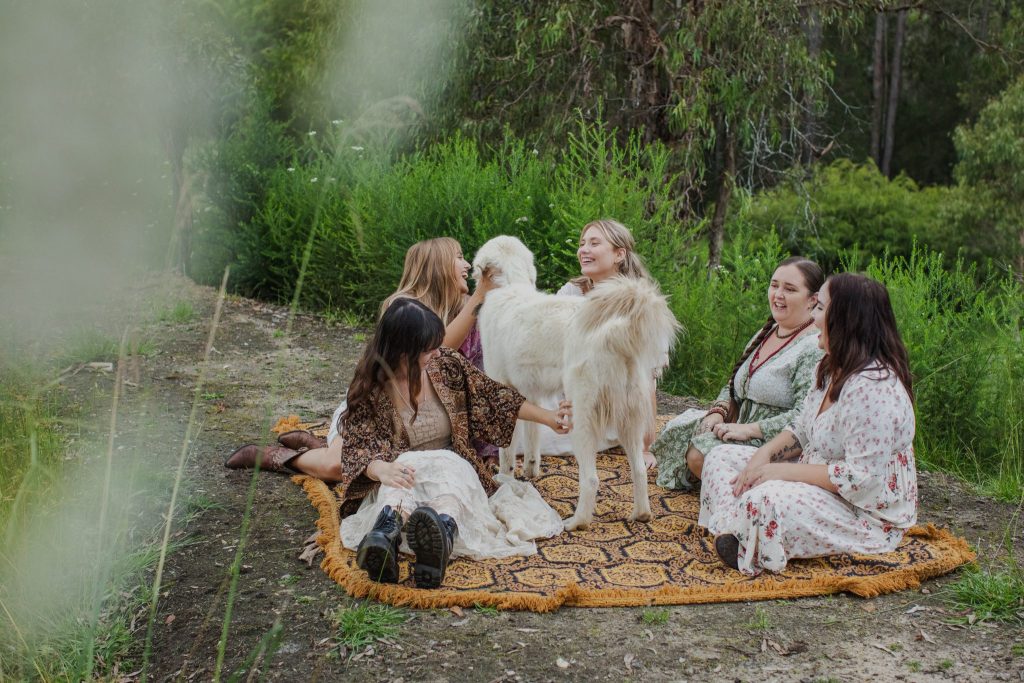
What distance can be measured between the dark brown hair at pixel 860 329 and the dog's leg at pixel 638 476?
879 mm

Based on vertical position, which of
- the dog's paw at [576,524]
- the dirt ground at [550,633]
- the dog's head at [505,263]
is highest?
the dog's head at [505,263]

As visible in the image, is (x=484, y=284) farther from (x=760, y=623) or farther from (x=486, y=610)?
(x=760, y=623)

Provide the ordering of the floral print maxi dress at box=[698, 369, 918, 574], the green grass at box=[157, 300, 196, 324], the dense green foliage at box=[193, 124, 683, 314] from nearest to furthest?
1. the floral print maxi dress at box=[698, 369, 918, 574]
2. the dense green foliage at box=[193, 124, 683, 314]
3. the green grass at box=[157, 300, 196, 324]

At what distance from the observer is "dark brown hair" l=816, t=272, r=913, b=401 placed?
147 inches

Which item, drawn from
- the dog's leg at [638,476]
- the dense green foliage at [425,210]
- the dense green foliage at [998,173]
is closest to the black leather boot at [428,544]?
the dog's leg at [638,476]

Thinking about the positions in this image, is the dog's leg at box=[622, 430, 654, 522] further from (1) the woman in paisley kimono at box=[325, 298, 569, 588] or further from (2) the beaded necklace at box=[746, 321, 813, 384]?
(2) the beaded necklace at box=[746, 321, 813, 384]

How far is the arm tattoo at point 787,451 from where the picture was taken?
4.08 m

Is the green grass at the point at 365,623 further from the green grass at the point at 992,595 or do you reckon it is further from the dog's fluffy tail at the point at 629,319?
the green grass at the point at 992,595

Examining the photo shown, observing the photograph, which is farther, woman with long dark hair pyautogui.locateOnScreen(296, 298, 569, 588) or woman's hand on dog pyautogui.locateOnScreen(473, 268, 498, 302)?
woman's hand on dog pyautogui.locateOnScreen(473, 268, 498, 302)

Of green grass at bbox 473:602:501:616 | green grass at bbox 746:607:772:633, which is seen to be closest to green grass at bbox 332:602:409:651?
green grass at bbox 473:602:501:616

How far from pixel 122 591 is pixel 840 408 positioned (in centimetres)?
297

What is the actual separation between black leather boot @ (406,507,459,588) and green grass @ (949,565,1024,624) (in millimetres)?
1913

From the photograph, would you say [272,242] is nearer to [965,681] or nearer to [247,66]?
[247,66]

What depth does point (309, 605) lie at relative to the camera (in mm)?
3604
